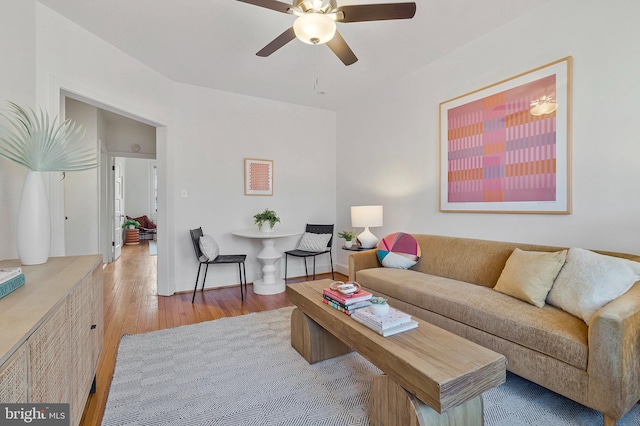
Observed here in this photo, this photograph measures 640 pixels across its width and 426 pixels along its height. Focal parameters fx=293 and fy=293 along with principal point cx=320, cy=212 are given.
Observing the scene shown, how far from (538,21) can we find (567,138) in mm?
983

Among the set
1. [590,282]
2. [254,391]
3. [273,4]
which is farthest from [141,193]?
[590,282]

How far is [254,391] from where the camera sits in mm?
1718

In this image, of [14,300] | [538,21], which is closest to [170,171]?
[14,300]

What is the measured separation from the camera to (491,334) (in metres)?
1.79

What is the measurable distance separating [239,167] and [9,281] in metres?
3.13

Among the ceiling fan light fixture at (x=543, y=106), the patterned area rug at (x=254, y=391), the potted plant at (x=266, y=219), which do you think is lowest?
the patterned area rug at (x=254, y=391)

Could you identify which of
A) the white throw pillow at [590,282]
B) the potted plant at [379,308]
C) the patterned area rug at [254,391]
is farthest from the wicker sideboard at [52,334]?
the white throw pillow at [590,282]

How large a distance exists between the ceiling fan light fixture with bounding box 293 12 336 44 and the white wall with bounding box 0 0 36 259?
1.87m

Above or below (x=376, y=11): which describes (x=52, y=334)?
below

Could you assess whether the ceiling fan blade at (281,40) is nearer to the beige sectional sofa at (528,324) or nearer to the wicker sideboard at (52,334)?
the wicker sideboard at (52,334)

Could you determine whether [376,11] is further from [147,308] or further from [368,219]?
[147,308]

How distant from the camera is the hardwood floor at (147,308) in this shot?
2025mm

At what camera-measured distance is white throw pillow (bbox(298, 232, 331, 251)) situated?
413 cm

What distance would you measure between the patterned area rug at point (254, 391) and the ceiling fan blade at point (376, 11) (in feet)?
7.48
